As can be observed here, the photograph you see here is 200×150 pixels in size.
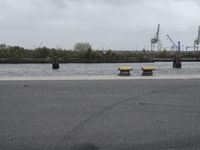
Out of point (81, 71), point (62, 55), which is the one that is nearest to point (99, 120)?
point (81, 71)

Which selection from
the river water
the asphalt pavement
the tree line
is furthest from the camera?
the tree line

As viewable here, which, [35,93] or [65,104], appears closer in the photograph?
[65,104]

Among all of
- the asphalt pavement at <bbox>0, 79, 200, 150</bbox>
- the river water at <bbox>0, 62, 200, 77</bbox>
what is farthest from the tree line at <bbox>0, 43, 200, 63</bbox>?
the asphalt pavement at <bbox>0, 79, 200, 150</bbox>

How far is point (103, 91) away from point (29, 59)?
535 feet

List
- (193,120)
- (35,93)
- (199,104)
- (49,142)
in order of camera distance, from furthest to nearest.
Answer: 1. (35,93)
2. (199,104)
3. (193,120)
4. (49,142)

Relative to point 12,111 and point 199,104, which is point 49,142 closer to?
point 12,111

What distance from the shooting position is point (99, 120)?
8.44 metres

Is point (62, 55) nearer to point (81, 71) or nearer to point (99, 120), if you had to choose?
point (81, 71)

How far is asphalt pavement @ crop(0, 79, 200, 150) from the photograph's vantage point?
258 inches

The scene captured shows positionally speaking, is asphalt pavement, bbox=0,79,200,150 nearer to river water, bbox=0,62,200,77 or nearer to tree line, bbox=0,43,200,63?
river water, bbox=0,62,200,77

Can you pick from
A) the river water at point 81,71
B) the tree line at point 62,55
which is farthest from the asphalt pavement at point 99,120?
the tree line at point 62,55

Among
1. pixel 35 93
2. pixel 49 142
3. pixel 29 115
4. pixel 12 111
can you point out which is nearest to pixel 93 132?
pixel 49 142

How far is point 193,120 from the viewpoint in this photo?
8414mm

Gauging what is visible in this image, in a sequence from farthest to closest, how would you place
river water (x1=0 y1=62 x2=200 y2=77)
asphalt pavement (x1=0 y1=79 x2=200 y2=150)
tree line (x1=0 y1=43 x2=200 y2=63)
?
tree line (x1=0 y1=43 x2=200 y2=63) → river water (x1=0 y1=62 x2=200 y2=77) → asphalt pavement (x1=0 y1=79 x2=200 y2=150)
